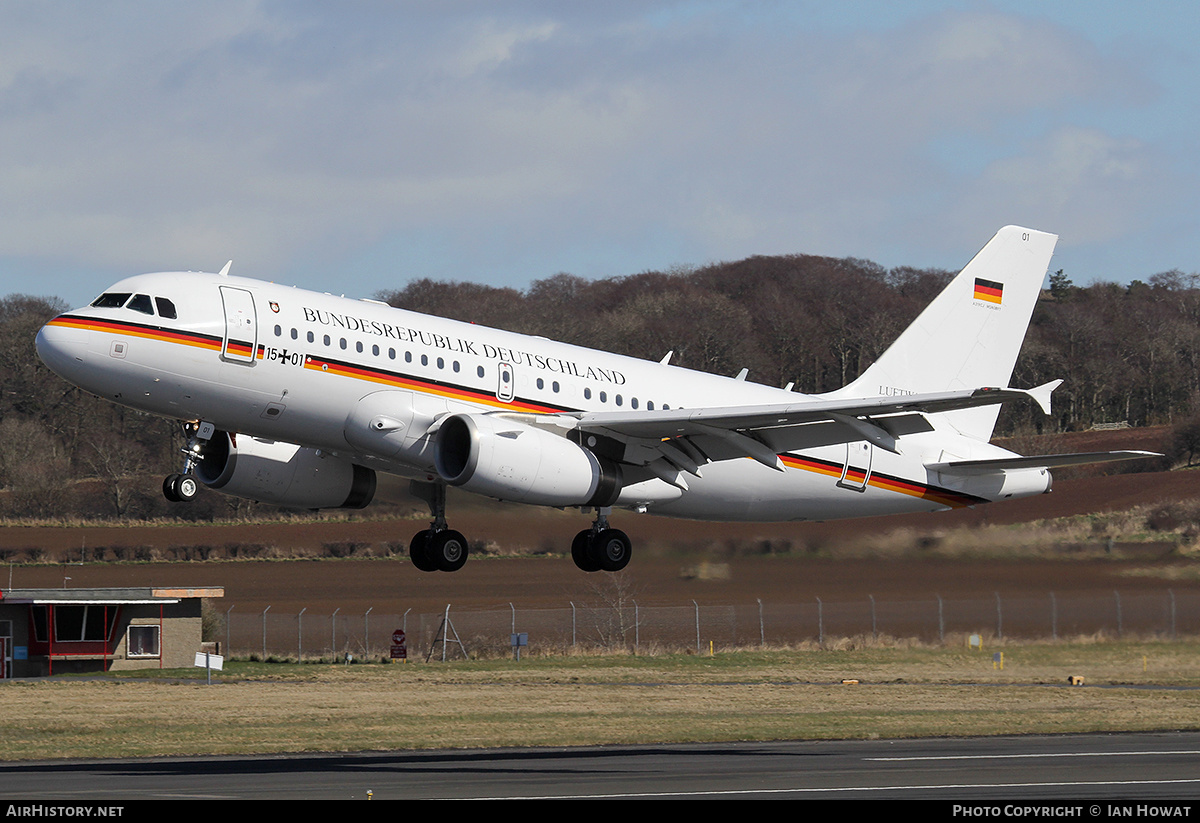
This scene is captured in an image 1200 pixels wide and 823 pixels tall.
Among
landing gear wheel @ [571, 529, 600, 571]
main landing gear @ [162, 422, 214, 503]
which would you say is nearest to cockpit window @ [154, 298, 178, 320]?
main landing gear @ [162, 422, 214, 503]

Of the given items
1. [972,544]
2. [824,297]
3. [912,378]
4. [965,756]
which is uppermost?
[824,297]

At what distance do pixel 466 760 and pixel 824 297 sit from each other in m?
135

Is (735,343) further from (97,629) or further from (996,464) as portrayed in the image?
(996,464)

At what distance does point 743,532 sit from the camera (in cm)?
4316

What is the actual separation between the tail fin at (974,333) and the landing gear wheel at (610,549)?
29.6 ft

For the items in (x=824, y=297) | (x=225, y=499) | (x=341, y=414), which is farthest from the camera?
(x=824, y=297)

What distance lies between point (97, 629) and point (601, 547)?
51.3 meters

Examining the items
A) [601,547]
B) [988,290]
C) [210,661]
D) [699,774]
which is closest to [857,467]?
[601,547]

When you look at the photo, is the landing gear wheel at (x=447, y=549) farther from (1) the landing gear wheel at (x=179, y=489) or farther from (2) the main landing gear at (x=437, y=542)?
(1) the landing gear wheel at (x=179, y=489)

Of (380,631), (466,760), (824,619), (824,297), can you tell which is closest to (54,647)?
(380,631)

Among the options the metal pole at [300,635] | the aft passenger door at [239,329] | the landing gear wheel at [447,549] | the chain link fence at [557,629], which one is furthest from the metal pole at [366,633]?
the aft passenger door at [239,329]

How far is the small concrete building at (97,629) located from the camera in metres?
77.6
